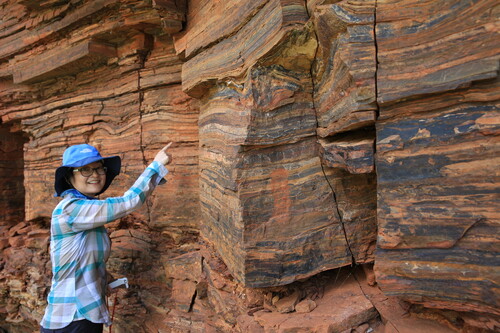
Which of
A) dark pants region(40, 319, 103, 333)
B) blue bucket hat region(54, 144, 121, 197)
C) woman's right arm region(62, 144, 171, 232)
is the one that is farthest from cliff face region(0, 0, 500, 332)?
blue bucket hat region(54, 144, 121, 197)

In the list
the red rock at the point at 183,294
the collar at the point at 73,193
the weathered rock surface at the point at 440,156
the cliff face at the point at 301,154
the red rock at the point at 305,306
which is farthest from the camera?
the red rock at the point at 183,294

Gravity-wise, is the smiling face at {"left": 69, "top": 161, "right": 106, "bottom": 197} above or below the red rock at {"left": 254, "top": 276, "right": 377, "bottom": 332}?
above

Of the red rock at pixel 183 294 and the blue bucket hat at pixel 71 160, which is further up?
the blue bucket hat at pixel 71 160

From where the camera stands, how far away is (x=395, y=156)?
219 centimetres

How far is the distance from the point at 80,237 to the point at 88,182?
56 centimetres

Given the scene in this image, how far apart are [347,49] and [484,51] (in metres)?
0.81

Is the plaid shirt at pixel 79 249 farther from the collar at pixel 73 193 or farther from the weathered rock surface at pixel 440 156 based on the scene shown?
the weathered rock surface at pixel 440 156

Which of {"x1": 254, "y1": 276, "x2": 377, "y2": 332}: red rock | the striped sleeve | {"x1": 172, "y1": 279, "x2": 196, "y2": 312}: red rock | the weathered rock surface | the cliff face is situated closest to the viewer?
the weathered rock surface

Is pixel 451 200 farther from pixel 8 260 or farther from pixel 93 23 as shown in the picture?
pixel 8 260

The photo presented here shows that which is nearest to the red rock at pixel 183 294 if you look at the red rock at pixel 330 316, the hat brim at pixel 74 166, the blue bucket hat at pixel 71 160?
the red rock at pixel 330 316

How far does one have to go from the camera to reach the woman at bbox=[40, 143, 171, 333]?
3059mm

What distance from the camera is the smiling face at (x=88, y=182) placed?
10.7ft

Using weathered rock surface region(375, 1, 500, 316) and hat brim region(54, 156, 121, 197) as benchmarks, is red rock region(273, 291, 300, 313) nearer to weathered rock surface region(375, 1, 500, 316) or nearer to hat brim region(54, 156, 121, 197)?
weathered rock surface region(375, 1, 500, 316)

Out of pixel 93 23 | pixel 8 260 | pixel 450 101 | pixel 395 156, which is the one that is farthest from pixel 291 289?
pixel 8 260
